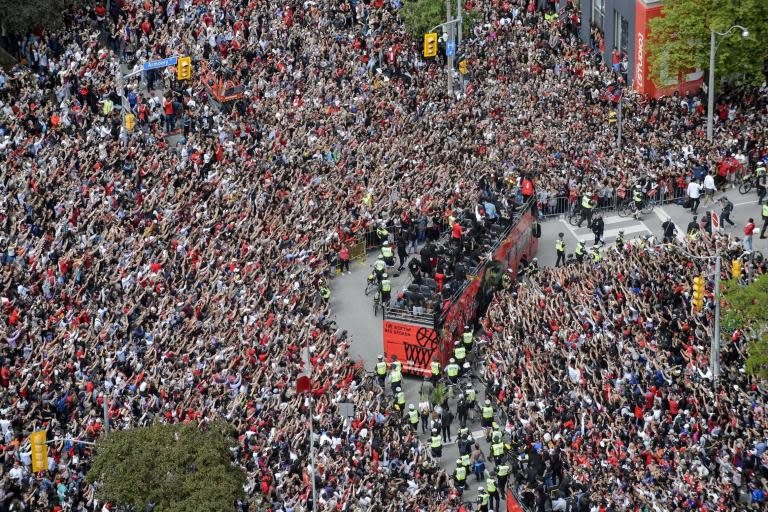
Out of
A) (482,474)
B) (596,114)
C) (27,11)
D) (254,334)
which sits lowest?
(482,474)

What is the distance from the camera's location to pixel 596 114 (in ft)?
228

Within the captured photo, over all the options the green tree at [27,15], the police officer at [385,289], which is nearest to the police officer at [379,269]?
the police officer at [385,289]

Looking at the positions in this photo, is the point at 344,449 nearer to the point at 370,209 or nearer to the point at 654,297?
the point at 654,297

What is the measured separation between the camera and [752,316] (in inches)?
1977

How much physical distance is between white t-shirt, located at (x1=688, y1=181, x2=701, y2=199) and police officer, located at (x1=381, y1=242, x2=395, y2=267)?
489 inches

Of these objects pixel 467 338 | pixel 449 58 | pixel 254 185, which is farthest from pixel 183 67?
pixel 467 338

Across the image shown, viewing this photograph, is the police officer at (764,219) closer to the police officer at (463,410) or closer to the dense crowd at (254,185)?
the dense crowd at (254,185)

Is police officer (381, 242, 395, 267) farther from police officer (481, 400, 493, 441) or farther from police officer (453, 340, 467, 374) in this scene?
police officer (481, 400, 493, 441)

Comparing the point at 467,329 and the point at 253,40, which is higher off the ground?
the point at 253,40

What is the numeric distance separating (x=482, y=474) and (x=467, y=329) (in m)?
6.95

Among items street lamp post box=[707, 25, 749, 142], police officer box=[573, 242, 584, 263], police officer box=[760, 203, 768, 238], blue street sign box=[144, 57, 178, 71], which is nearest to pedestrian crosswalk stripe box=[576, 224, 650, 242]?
police officer box=[573, 242, 584, 263]

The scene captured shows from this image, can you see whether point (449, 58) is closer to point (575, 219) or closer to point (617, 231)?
point (575, 219)

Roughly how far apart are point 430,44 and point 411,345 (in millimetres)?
19544

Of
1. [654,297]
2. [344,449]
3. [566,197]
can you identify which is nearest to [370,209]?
[566,197]
